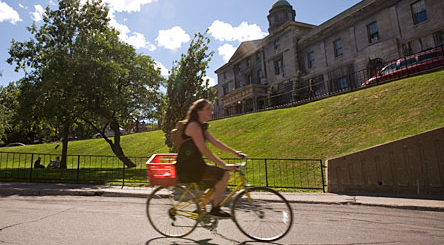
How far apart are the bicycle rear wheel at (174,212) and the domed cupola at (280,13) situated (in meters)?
43.6

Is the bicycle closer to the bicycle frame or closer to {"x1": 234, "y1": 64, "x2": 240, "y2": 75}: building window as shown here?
the bicycle frame

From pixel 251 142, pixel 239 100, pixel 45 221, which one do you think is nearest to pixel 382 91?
pixel 251 142

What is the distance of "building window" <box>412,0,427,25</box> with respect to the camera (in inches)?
905

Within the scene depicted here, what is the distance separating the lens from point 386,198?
24.5 ft

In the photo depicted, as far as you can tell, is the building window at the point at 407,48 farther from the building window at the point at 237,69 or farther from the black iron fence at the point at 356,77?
the building window at the point at 237,69

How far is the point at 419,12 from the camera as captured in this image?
23359 mm

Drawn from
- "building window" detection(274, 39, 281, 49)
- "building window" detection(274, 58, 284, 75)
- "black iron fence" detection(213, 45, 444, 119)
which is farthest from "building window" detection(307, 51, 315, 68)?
"building window" detection(274, 39, 281, 49)

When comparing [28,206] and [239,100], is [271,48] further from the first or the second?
[28,206]

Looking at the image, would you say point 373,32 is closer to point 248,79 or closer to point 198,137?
point 248,79

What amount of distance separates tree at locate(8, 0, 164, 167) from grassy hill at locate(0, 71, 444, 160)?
7407 mm

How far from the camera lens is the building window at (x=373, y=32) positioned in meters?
26.4

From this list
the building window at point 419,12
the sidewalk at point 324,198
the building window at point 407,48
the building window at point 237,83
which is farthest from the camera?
the building window at point 237,83

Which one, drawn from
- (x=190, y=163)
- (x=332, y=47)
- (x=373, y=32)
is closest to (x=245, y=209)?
(x=190, y=163)

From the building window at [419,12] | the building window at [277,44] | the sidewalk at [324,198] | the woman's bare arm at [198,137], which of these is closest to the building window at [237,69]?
the building window at [277,44]
